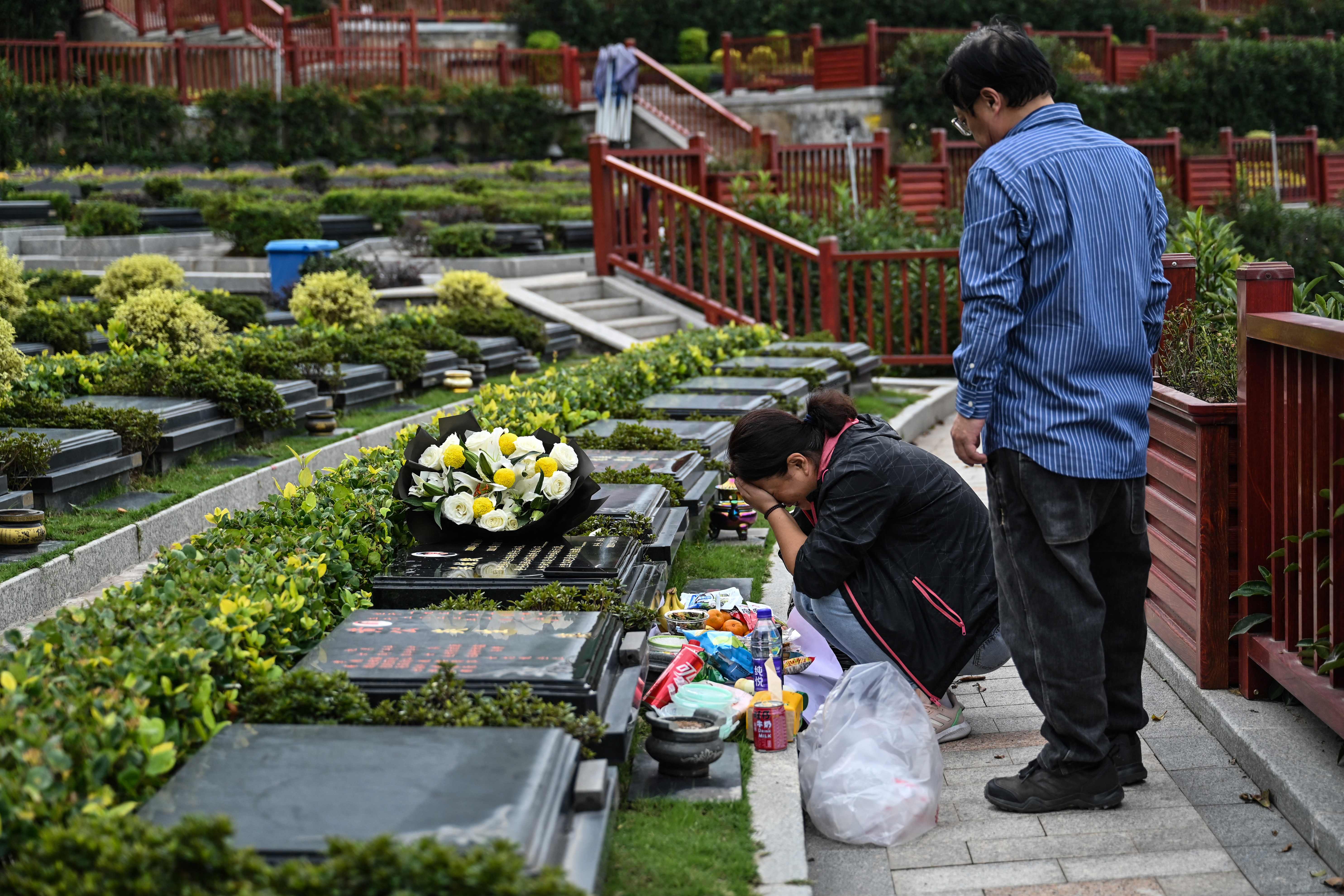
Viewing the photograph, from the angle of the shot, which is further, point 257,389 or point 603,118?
point 603,118

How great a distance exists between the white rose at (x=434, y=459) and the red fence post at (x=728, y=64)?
25.9m

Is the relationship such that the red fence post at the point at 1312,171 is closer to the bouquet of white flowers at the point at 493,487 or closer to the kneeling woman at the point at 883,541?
the kneeling woman at the point at 883,541

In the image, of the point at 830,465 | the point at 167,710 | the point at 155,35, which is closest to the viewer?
the point at 167,710

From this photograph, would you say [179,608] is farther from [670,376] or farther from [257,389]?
[670,376]

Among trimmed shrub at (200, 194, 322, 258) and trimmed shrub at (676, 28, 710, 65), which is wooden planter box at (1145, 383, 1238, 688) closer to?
trimmed shrub at (200, 194, 322, 258)

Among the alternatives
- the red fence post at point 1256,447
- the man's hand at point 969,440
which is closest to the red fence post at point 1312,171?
the red fence post at point 1256,447

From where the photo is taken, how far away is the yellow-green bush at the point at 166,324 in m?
8.04

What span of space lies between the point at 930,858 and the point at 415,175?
19.0 meters

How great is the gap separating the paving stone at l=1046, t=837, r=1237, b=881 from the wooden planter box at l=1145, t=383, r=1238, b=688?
3.03ft

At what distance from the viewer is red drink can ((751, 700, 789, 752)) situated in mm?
3490

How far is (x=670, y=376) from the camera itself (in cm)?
799

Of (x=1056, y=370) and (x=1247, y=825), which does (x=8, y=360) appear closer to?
(x=1056, y=370)

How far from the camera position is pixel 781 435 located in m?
3.91

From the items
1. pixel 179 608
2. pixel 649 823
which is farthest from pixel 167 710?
pixel 649 823
